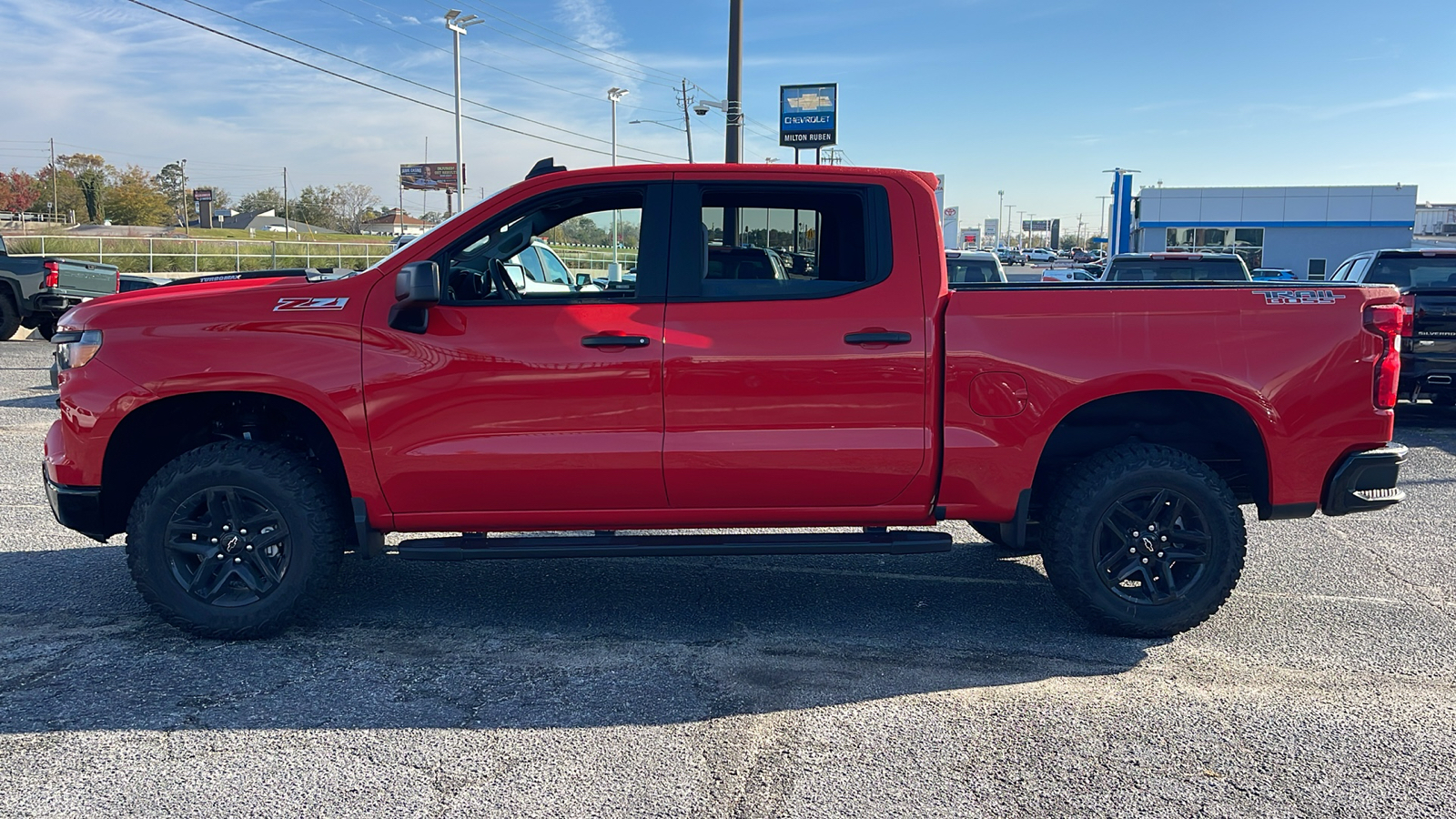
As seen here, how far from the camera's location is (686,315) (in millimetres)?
4445

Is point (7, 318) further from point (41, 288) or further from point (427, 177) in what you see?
point (427, 177)

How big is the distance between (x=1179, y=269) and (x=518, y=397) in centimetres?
1010

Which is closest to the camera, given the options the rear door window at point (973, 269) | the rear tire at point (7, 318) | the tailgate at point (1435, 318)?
the tailgate at point (1435, 318)

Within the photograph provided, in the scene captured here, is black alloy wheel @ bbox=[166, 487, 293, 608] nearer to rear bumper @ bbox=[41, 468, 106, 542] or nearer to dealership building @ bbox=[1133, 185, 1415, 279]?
rear bumper @ bbox=[41, 468, 106, 542]

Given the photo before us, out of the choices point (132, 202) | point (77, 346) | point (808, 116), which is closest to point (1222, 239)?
point (808, 116)

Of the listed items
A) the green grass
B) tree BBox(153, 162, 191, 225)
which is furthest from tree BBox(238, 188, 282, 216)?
the green grass

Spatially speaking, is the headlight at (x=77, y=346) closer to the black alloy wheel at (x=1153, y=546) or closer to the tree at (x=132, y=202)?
the black alloy wheel at (x=1153, y=546)

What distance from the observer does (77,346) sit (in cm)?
448

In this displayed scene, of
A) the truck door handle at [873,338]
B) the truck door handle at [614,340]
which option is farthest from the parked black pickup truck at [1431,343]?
the truck door handle at [614,340]

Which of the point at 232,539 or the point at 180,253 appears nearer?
the point at 232,539

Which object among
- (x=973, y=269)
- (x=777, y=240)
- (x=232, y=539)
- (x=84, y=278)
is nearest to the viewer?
(x=232, y=539)

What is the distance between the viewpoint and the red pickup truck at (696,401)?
174 inches

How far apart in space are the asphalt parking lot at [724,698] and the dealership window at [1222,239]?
61506mm

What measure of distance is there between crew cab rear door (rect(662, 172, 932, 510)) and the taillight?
6.35ft
